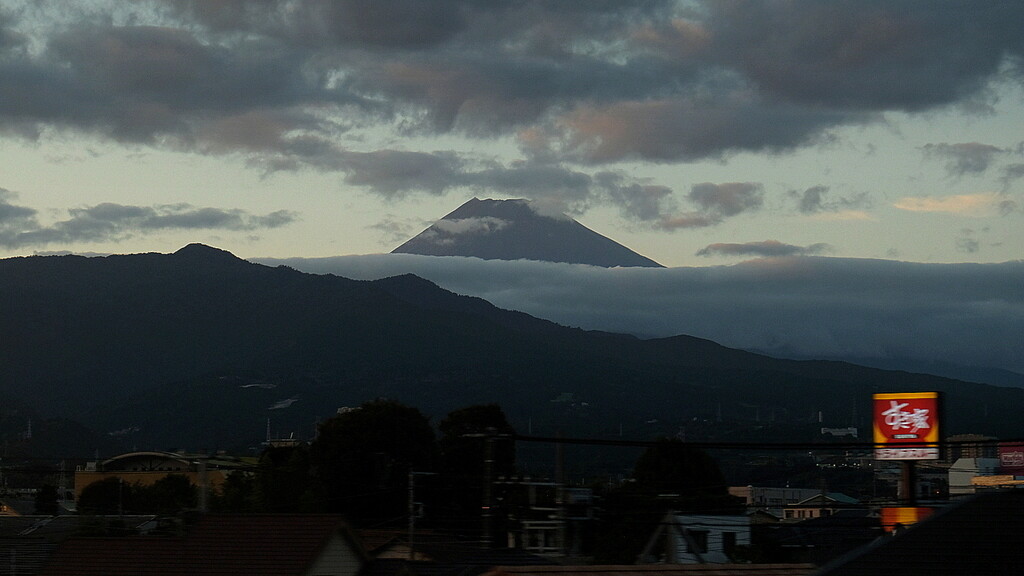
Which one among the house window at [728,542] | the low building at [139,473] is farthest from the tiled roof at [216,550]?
the low building at [139,473]

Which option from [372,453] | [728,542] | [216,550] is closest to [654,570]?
[216,550]

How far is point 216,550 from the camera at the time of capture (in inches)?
1433

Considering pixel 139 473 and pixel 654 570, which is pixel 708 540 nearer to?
pixel 654 570

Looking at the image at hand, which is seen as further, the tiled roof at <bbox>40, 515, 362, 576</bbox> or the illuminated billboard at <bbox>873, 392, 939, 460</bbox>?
the illuminated billboard at <bbox>873, 392, 939, 460</bbox>

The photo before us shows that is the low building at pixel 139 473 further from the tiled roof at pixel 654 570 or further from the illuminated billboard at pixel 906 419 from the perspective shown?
the tiled roof at pixel 654 570

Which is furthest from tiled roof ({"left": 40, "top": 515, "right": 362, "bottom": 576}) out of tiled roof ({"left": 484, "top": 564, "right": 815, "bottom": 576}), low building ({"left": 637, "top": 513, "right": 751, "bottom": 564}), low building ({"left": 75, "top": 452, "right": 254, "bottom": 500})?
low building ({"left": 75, "top": 452, "right": 254, "bottom": 500})

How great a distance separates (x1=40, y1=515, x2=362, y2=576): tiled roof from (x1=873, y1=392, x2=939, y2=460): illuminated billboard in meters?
37.6

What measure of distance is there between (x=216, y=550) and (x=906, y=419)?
44392mm

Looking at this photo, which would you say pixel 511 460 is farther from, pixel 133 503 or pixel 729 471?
pixel 729 471

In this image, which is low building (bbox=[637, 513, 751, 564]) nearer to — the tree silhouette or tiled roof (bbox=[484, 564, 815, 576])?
tiled roof (bbox=[484, 564, 815, 576])

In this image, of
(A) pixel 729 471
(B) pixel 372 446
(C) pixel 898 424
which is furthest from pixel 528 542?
(A) pixel 729 471

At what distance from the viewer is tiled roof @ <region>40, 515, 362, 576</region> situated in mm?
36156

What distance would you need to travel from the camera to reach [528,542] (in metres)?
66.2

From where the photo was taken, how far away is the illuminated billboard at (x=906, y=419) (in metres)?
65.1
